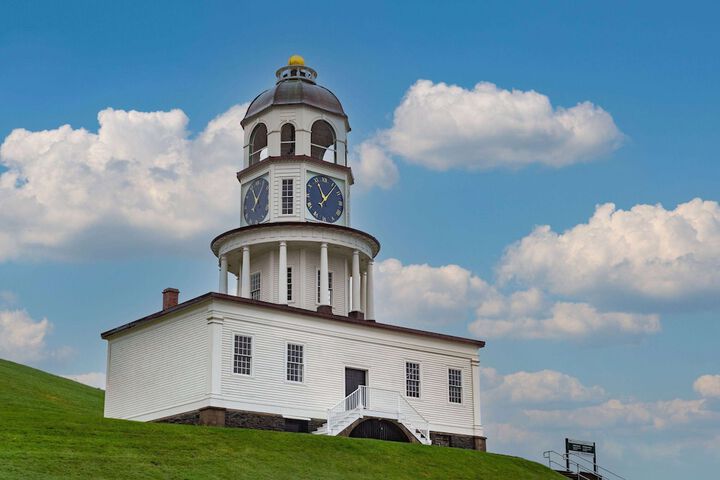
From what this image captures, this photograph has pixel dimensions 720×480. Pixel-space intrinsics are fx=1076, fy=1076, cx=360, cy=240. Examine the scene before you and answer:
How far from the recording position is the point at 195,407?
40000mm

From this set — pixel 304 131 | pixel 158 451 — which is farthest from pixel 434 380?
pixel 158 451

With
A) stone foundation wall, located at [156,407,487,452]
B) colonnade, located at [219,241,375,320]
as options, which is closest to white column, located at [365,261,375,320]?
colonnade, located at [219,241,375,320]

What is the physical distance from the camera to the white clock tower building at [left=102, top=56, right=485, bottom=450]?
4084 centimetres

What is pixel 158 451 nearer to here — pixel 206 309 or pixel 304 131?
pixel 206 309

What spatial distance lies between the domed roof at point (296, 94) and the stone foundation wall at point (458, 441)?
16.1 meters

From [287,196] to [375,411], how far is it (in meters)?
11.3

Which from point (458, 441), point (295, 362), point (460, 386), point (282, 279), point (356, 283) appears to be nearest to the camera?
point (295, 362)

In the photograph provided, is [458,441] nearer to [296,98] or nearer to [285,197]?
[285,197]

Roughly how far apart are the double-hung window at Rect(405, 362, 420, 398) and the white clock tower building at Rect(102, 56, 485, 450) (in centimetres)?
5

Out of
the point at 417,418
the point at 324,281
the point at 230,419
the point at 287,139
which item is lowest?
the point at 230,419

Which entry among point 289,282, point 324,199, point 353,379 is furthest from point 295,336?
point 324,199

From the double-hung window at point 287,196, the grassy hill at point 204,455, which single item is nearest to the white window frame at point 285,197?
the double-hung window at point 287,196

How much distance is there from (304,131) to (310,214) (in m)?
4.09

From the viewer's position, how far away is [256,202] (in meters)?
50.5
